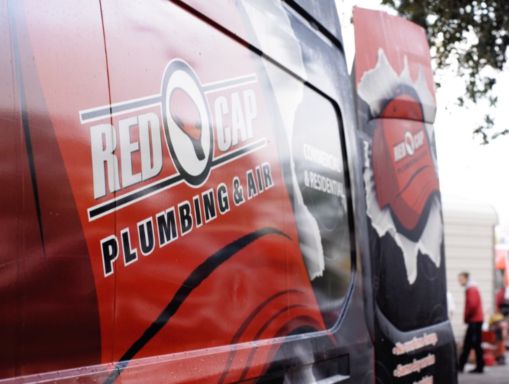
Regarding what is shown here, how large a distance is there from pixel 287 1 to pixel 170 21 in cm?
105

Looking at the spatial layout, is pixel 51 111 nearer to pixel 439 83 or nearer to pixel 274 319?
pixel 274 319

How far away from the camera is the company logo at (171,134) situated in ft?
6.45

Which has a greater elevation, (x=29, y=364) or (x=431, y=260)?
(x=29, y=364)

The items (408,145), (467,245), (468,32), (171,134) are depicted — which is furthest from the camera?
(467,245)

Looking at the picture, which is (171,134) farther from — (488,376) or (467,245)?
(467,245)

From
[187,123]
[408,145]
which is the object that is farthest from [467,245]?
[187,123]

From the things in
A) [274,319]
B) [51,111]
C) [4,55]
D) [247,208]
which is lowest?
[274,319]

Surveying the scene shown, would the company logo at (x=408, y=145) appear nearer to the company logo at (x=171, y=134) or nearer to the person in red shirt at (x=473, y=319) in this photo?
the company logo at (x=171, y=134)

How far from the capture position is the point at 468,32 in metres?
12.6

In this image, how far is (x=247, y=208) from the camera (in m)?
2.70

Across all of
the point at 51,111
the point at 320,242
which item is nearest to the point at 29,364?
the point at 51,111

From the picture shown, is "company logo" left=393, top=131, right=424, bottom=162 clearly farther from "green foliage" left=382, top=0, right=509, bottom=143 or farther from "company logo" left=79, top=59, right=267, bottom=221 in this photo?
"green foliage" left=382, top=0, right=509, bottom=143

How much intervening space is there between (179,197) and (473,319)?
12.6 m

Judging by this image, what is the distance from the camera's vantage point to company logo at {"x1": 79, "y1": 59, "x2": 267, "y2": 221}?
6.45 ft
